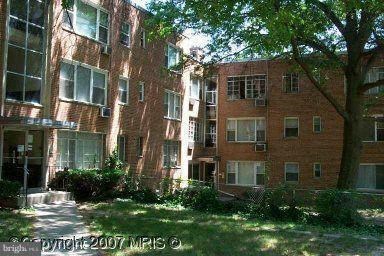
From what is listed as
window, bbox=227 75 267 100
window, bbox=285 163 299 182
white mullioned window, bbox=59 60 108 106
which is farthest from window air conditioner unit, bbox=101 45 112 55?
window, bbox=285 163 299 182

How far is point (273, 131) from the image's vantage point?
114ft

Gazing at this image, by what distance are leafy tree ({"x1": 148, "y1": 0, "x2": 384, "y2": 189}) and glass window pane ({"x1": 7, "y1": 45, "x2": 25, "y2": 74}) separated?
5.47m

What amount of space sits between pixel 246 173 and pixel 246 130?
3.25 metres

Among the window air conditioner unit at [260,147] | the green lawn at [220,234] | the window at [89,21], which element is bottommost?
the green lawn at [220,234]

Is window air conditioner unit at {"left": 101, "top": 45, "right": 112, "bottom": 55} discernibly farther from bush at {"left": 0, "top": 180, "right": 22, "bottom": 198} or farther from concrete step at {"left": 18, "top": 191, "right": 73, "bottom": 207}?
bush at {"left": 0, "top": 180, "right": 22, "bottom": 198}

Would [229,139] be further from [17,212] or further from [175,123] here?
[17,212]

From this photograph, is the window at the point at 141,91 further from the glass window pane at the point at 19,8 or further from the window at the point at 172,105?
the glass window pane at the point at 19,8

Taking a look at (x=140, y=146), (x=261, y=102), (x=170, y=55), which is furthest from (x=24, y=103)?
(x=261, y=102)

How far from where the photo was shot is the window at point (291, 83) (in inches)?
1353

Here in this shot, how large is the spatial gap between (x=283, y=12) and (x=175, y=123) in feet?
61.7

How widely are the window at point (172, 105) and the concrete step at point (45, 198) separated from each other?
13150mm

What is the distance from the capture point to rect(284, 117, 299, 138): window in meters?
34.1

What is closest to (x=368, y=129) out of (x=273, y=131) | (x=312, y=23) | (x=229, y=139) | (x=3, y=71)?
(x=273, y=131)

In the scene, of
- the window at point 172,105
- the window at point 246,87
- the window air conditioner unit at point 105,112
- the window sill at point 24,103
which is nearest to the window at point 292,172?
the window at point 246,87
